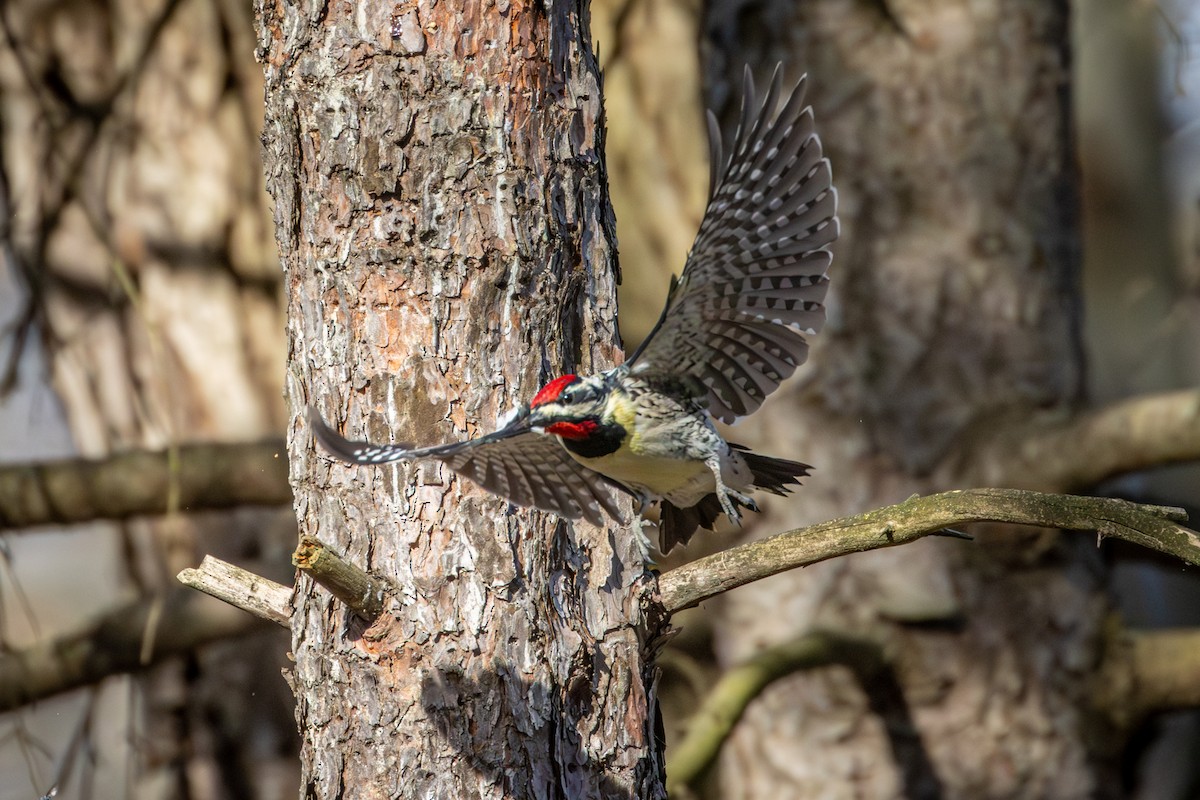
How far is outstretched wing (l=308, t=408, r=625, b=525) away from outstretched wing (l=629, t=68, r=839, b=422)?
0.88 feet

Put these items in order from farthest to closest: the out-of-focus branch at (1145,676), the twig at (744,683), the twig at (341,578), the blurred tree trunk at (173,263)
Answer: the blurred tree trunk at (173,263)
the out-of-focus branch at (1145,676)
the twig at (744,683)
the twig at (341,578)

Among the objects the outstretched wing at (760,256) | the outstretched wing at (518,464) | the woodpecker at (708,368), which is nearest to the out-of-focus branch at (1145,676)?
the woodpecker at (708,368)

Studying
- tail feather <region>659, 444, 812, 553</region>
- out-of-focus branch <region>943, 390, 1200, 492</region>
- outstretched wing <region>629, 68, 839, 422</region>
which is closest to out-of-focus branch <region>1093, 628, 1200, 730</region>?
out-of-focus branch <region>943, 390, 1200, 492</region>

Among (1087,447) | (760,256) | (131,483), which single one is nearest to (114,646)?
(131,483)

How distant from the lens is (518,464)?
7.88 ft

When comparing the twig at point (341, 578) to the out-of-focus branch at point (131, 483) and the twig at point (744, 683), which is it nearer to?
the twig at point (744, 683)

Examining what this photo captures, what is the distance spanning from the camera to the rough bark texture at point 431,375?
2.33 meters

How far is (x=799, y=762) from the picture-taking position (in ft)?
15.1

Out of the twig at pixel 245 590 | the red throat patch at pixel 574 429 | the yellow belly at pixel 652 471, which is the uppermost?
the red throat patch at pixel 574 429

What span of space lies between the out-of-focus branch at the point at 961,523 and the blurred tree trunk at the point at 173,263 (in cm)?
335

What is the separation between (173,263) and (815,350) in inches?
107

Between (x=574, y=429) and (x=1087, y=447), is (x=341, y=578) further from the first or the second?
(x=1087, y=447)

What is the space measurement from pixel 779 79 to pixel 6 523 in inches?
129

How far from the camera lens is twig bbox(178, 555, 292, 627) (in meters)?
2.44
